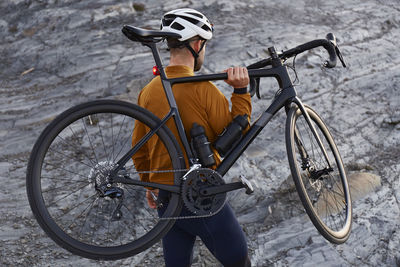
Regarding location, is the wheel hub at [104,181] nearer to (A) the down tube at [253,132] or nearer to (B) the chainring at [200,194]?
(B) the chainring at [200,194]

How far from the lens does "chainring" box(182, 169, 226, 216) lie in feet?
9.81

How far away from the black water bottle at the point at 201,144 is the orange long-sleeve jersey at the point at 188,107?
0.30 ft

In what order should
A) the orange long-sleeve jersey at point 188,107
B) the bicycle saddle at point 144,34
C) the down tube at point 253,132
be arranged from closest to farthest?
the bicycle saddle at point 144,34 < the orange long-sleeve jersey at point 188,107 < the down tube at point 253,132

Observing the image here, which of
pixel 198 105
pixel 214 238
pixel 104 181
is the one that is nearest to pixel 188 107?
pixel 198 105

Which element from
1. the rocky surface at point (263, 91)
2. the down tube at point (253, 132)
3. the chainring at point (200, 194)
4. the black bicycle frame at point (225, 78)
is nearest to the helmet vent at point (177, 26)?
the black bicycle frame at point (225, 78)

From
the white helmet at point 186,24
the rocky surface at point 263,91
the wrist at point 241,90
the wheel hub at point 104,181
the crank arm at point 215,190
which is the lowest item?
the rocky surface at point 263,91

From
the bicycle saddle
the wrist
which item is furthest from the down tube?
the bicycle saddle

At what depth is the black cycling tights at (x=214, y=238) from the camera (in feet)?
10.1

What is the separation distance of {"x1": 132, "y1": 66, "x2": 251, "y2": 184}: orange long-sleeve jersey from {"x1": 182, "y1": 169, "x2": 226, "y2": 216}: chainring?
167mm

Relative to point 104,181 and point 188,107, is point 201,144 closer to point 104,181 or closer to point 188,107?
point 188,107

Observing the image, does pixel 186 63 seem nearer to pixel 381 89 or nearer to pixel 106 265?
pixel 106 265

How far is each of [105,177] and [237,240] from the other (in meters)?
1.04

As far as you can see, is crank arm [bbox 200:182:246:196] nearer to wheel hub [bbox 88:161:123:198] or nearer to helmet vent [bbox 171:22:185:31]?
wheel hub [bbox 88:161:123:198]

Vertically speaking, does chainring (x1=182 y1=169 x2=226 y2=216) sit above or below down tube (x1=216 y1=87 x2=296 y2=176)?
below
